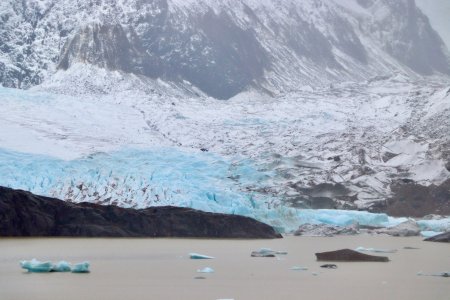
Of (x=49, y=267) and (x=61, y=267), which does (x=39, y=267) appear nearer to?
(x=49, y=267)

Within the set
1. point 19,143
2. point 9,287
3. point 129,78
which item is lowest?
point 9,287

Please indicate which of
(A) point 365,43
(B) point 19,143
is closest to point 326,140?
(B) point 19,143

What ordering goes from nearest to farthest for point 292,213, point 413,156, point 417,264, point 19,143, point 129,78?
point 417,264, point 292,213, point 19,143, point 413,156, point 129,78

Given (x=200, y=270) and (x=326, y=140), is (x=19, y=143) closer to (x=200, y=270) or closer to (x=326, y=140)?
(x=326, y=140)

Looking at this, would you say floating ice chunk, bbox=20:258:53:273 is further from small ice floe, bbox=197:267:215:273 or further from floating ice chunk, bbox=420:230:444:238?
floating ice chunk, bbox=420:230:444:238

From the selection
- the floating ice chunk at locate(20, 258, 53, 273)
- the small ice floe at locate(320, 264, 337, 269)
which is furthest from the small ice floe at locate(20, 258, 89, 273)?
the small ice floe at locate(320, 264, 337, 269)

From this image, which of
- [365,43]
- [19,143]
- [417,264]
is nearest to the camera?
[417,264]

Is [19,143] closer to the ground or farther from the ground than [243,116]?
closer to the ground

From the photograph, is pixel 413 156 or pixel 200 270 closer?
pixel 200 270
